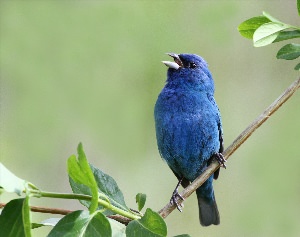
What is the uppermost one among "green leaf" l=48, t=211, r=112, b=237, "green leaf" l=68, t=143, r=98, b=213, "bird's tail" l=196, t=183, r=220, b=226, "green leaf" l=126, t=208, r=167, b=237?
"green leaf" l=68, t=143, r=98, b=213

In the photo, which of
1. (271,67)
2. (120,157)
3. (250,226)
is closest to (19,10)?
(120,157)

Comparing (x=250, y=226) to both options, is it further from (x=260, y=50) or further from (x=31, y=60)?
(x=31, y=60)

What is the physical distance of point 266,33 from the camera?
2.01 meters

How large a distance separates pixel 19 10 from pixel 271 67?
3899 millimetres

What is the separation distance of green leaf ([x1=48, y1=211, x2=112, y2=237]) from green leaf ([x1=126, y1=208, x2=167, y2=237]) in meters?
0.12

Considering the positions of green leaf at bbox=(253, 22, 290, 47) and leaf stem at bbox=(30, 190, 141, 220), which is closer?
leaf stem at bbox=(30, 190, 141, 220)

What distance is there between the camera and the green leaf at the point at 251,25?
209 cm

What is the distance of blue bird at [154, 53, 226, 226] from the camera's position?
4.36 m

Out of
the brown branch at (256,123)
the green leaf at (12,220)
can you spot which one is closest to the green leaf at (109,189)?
the brown branch at (256,123)

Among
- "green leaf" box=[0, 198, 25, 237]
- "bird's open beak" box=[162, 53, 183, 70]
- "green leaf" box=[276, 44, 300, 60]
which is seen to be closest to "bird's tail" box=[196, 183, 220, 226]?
"bird's open beak" box=[162, 53, 183, 70]

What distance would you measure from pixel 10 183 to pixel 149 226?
1.35ft

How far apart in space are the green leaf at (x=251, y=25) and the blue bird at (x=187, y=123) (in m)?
2.15

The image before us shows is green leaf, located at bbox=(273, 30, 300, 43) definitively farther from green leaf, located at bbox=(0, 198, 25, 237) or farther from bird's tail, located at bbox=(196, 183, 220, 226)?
bird's tail, located at bbox=(196, 183, 220, 226)

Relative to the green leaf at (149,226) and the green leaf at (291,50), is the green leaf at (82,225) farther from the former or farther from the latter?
the green leaf at (291,50)
